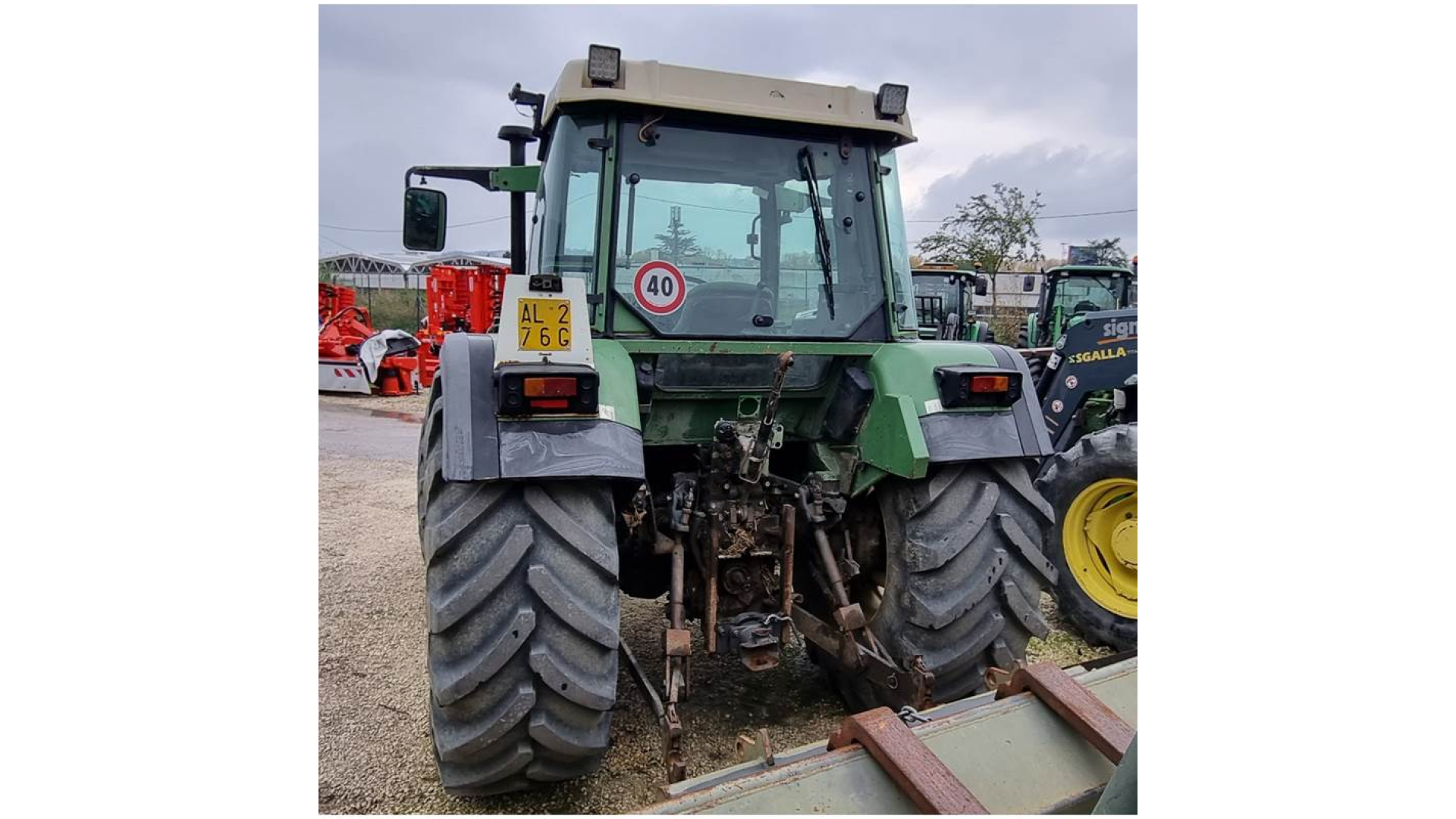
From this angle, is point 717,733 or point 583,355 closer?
point 583,355

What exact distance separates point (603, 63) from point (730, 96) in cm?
45

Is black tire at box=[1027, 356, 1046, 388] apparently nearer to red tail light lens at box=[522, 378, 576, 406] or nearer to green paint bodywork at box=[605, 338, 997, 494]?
green paint bodywork at box=[605, 338, 997, 494]

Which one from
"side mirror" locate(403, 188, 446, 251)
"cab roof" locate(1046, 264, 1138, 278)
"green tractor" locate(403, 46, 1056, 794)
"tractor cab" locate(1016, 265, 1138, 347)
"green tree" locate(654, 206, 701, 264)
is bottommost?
"green tractor" locate(403, 46, 1056, 794)

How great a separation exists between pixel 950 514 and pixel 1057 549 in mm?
1639

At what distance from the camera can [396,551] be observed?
508 centimetres

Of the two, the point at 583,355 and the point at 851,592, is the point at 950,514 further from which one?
the point at 583,355

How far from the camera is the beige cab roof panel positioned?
2.72 m

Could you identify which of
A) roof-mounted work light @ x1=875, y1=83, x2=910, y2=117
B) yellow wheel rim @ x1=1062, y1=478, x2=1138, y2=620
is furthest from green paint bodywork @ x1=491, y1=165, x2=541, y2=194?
yellow wheel rim @ x1=1062, y1=478, x2=1138, y2=620

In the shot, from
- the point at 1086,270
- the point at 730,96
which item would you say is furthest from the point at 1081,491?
the point at 1086,270

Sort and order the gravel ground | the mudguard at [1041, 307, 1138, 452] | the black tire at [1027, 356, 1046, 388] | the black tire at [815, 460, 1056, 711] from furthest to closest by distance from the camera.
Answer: the black tire at [1027, 356, 1046, 388] < the mudguard at [1041, 307, 1138, 452] < the black tire at [815, 460, 1056, 711] < the gravel ground

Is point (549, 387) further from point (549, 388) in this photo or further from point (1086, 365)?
point (1086, 365)

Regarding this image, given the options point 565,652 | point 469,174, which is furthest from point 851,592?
point 469,174

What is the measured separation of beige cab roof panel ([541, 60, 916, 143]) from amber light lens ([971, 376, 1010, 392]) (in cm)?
98

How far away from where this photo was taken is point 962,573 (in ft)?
9.00
